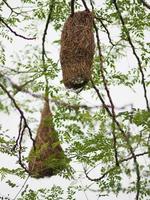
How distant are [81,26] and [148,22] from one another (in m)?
1.31

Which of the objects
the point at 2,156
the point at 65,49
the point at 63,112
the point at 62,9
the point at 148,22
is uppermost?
the point at 2,156

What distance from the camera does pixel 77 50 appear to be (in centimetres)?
192

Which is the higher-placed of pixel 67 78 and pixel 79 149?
pixel 79 149

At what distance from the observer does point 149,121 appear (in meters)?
2.48

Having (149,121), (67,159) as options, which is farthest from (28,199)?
(149,121)

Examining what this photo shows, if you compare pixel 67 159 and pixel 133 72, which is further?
pixel 133 72

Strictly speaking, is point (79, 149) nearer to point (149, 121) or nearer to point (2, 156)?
point (149, 121)

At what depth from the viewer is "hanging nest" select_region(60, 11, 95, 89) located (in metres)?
1.90

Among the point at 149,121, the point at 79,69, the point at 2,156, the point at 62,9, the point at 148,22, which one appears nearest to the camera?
the point at 79,69

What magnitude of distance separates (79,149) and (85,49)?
1.05 meters

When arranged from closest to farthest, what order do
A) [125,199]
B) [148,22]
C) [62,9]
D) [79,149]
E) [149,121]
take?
[149,121] < [79,149] < [148,22] < [62,9] < [125,199]

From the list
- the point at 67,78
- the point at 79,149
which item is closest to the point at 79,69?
the point at 67,78

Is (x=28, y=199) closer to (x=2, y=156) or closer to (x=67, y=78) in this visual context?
(x=67, y=78)

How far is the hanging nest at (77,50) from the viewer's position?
74.7 inches
